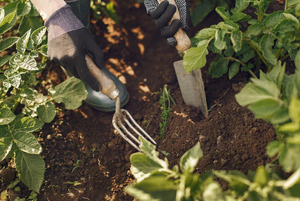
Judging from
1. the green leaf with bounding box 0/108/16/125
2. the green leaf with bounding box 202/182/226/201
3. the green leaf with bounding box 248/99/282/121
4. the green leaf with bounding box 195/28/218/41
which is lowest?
the green leaf with bounding box 202/182/226/201

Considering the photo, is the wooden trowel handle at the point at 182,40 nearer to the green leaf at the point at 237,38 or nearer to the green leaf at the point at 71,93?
the green leaf at the point at 237,38

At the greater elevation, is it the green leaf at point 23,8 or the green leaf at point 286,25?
the green leaf at point 23,8

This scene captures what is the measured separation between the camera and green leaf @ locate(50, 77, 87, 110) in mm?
1665

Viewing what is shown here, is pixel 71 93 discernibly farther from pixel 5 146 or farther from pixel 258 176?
pixel 258 176

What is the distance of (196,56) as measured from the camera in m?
1.42

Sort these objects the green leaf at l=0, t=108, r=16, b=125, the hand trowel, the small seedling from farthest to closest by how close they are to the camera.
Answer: the small seedling < the hand trowel < the green leaf at l=0, t=108, r=16, b=125

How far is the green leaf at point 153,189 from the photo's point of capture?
0.92 m

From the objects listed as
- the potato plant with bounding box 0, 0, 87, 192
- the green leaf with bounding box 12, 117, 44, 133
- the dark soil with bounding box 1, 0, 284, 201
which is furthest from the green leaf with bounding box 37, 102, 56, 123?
the dark soil with bounding box 1, 0, 284, 201

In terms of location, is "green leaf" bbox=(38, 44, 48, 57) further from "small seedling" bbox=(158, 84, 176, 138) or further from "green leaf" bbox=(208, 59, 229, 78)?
"green leaf" bbox=(208, 59, 229, 78)

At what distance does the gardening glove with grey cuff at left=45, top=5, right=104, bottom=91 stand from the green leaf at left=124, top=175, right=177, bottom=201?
76cm

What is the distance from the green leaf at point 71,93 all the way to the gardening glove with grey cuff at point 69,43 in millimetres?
134

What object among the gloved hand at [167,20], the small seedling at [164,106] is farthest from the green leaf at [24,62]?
the small seedling at [164,106]

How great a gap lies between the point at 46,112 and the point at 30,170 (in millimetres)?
332

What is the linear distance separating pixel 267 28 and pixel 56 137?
4.42 ft
